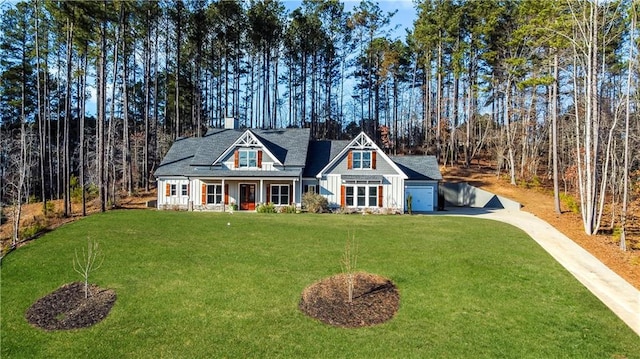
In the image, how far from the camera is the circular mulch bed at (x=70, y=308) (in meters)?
8.59

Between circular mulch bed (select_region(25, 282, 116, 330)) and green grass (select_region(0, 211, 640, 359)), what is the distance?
0.24 meters

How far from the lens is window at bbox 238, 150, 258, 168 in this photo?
79.5 ft

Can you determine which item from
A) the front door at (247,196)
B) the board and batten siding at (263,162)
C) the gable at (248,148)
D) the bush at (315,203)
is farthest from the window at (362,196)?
the front door at (247,196)

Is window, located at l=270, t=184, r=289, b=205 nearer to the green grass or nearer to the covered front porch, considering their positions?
the covered front porch

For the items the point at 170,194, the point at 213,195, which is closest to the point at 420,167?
the point at 213,195

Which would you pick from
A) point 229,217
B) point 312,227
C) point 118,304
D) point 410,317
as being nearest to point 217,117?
point 229,217

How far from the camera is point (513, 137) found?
31094 millimetres

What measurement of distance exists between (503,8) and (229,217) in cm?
3126

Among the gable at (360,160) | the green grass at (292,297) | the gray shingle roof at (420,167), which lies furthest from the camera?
the gray shingle roof at (420,167)

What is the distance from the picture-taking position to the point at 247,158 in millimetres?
24250

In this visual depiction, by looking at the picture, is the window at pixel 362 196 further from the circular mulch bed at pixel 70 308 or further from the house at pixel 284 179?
the circular mulch bed at pixel 70 308

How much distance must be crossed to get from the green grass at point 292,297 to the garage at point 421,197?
10156 millimetres

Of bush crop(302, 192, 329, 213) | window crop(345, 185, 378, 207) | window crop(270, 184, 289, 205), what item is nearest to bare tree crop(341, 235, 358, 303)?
bush crop(302, 192, 329, 213)

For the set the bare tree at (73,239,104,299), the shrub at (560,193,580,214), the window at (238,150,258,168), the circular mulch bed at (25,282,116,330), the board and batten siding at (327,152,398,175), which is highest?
the window at (238,150,258,168)
